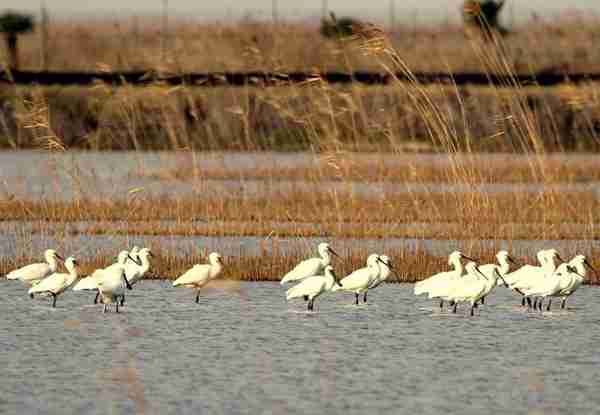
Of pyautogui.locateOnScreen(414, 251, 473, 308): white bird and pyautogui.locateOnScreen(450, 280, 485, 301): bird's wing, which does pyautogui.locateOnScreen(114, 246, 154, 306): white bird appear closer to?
pyautogui.locateOnScreen(414, 251, 473, 308): white bird

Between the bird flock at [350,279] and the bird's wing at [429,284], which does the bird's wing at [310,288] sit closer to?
the bird flock at [350,279]

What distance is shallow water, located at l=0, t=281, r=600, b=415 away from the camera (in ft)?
30.8

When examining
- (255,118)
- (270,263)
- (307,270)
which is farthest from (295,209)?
(255,118)

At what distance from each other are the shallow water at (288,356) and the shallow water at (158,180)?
4.09 m

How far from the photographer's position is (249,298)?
46.2 ft

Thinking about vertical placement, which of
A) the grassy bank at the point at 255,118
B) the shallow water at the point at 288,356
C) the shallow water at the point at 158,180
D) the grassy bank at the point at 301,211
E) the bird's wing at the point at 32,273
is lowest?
the shallow water at the point at 288,356

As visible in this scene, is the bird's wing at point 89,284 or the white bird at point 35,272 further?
the white bird at point 35,272

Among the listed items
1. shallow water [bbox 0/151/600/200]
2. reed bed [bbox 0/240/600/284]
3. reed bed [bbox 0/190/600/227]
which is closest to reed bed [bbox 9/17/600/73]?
shallow water [bbox 0/151/600/200]

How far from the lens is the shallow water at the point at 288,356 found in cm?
938

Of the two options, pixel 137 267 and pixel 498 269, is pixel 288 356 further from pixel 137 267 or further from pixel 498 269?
pixel 498 269

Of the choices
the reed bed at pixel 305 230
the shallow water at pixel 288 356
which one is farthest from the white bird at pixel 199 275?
the reed bed at pixel 305 230

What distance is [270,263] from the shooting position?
15492 millimetres

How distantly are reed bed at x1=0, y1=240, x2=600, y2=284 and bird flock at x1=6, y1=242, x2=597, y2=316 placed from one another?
824 millimetres

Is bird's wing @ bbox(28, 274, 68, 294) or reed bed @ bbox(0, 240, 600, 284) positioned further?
reed bed @ bbox(0, 240, 600, 284)
